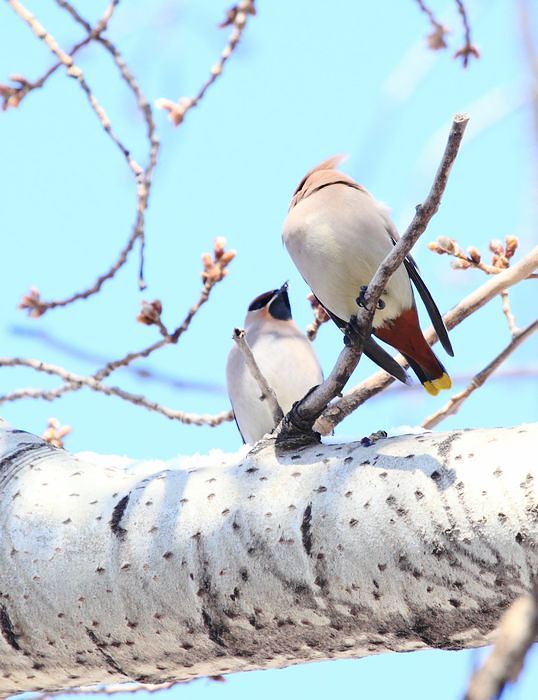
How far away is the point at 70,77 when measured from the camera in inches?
125

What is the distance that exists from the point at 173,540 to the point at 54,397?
5.89 ft

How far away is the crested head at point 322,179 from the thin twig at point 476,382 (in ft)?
2.86

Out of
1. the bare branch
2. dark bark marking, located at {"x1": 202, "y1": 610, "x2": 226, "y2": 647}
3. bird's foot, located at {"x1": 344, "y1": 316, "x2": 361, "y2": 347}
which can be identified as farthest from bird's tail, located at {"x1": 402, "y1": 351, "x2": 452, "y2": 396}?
dark bark marking, located at {"x1": 202, "y1": 610, "x2": 226, "y2": 647}

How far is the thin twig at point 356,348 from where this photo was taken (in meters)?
1.70

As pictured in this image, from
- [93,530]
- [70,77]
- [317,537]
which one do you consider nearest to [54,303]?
[70,77]

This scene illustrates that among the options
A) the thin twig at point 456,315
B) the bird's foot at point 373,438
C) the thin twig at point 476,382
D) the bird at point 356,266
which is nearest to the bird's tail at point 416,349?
the bird at point 356,266

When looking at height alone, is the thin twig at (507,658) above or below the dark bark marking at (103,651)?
below

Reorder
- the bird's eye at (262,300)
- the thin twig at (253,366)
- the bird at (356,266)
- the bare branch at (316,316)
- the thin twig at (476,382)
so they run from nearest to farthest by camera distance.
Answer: the thin twig at (253,366) → the thin twig at (476,382) → the bird at (356,266) → the bare branch at (316,316) → the bird's eye at (262,300)

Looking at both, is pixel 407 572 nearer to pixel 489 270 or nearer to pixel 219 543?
pixel 219 543

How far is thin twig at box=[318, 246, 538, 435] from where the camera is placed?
8.02 feet

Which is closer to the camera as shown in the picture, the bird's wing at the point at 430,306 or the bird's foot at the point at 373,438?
the bird's foot at the point at 373,438

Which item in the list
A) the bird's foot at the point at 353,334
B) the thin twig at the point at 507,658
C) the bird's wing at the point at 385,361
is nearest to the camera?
the thin twig at the point at 507,658

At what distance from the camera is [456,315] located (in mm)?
2639

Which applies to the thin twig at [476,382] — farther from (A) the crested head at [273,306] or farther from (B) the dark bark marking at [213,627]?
(A) the crested head at [273,306]
